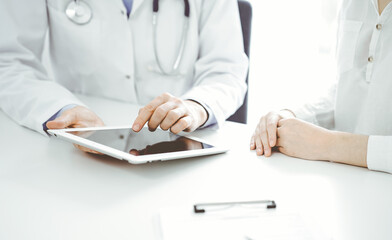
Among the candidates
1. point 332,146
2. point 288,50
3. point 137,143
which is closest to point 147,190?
point 137,143

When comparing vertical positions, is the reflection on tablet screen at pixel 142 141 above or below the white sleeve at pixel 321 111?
above

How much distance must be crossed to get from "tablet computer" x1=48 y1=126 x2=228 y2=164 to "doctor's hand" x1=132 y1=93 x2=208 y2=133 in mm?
17

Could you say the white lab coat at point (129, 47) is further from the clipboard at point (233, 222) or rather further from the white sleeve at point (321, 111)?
the clipboard at point (233, 222)

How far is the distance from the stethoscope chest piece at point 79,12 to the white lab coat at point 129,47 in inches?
0.7

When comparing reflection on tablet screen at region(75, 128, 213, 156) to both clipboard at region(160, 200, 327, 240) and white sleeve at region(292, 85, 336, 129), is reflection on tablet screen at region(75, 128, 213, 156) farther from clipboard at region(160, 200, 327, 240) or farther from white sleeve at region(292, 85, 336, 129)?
white sleeve at region(292, 85, 336, 129)

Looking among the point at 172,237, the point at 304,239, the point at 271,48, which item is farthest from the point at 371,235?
the point at 271,48

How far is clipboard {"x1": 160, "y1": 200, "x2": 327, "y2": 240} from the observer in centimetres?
45

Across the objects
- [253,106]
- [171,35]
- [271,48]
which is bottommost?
[253,106]

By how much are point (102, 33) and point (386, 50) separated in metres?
0.82

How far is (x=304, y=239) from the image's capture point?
0.45m

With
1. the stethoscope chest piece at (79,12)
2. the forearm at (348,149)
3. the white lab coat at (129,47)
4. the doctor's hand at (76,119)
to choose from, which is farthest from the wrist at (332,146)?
the stethoscope chest piece at (79,12)

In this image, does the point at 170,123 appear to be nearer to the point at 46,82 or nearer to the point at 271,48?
the point at 46,82

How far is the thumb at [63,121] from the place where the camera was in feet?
2.38

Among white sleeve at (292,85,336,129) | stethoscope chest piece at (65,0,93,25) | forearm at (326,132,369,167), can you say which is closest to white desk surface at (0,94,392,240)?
forearm at (326,132,369,167)
